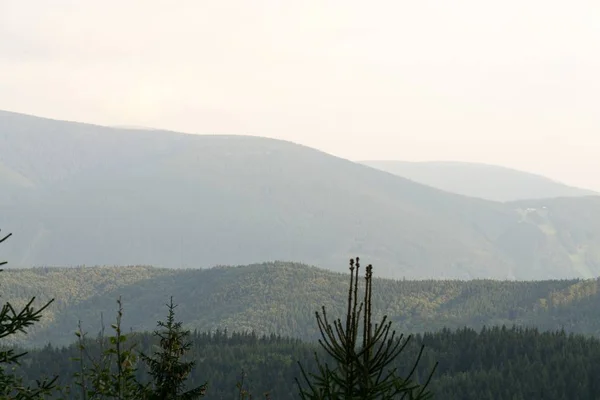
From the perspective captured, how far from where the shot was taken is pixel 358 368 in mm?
16172

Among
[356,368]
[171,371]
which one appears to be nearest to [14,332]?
[356,368]

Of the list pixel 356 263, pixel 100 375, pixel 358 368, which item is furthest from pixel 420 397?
pixel 100 375

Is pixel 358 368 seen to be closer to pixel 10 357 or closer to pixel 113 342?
pixel 10 357

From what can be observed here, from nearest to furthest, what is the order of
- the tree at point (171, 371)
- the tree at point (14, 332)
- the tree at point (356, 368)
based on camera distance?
the tree at point (356, 368) → the tree at point (14, 332) → the tree at point (171, 371)

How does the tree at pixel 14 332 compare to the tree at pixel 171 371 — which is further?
the tree at pixel 171 371

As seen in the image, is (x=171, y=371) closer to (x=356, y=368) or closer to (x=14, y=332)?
(x=14, y=332)

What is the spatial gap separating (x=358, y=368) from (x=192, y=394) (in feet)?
39.0

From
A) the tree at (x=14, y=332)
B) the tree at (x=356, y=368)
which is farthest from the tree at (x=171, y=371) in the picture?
the tree at (x=356, y=368)

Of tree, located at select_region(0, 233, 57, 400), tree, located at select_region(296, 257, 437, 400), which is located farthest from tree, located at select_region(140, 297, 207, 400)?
tree, located at select_region(296, 257, 437, 400)

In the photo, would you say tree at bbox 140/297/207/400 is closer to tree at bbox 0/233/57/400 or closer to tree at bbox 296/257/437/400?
tree at bbox 0/233/57/400

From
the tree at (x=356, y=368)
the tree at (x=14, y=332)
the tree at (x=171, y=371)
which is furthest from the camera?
the tree at (x=171, y=371)

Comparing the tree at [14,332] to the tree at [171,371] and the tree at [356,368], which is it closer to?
the tree at [356,368]

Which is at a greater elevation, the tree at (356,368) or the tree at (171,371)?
the tree at (356,368)

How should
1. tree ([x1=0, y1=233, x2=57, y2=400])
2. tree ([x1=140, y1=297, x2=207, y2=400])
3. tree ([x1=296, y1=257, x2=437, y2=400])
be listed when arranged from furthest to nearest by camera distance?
tree ([x1=140, y1=297, x2=207, y2=400])
tree ([x1=0, y1=233, x2=57, y2=400])
tree ([x1=296, y1=257, x2=437, y2=400])
